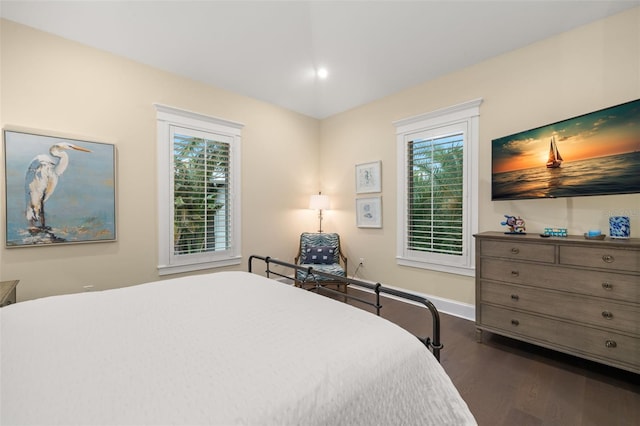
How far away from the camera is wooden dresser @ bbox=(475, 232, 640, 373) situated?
1903 mm

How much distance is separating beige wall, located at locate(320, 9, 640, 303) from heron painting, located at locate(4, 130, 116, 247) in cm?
308

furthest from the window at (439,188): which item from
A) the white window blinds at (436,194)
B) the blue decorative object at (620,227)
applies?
the blue decorative object at (620,227)

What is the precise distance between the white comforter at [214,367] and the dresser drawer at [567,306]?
1.72 meters

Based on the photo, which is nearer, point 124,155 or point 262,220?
point 124,155

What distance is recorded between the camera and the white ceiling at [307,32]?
240 cm

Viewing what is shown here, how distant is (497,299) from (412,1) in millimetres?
2829

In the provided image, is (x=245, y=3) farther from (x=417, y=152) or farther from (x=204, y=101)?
(x=417, y=152)

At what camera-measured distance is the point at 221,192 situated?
3605 millimetres

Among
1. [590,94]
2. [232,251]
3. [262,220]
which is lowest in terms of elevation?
[232,251]

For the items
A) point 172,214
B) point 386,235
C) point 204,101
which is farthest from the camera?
point 386,235

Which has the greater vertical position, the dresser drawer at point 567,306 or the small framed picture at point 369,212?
the small framed picture at point 369,212

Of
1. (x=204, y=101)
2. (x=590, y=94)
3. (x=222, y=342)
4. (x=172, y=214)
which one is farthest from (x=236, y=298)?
(x=590, y=94)

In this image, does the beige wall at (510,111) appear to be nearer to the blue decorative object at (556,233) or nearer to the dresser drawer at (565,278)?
the blue decorative object at (556,233)

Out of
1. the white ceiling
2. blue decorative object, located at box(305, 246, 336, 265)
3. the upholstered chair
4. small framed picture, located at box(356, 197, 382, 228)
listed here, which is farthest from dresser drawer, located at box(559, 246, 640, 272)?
blue decorative object, located at box(305, 246, 336, 265)
